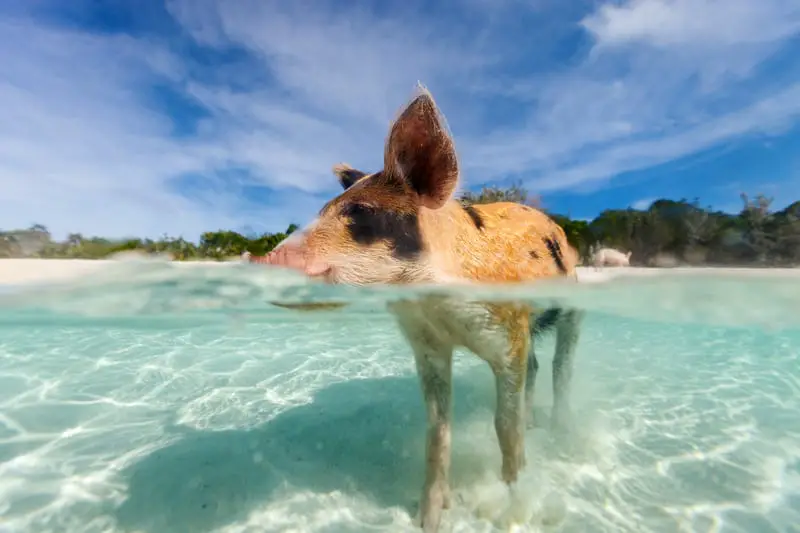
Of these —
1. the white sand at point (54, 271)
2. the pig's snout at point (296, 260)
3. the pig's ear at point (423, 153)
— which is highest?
the pig's ear at point (423, 153)

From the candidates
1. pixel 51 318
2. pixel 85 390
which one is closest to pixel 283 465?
pixel 85 390

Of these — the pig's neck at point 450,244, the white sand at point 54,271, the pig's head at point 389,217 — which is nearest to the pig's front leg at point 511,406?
the pig's neck at point 450,244

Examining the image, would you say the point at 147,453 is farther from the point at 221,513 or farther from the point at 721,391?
the point at 721,391

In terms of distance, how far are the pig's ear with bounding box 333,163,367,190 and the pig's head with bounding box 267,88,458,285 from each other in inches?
28.2

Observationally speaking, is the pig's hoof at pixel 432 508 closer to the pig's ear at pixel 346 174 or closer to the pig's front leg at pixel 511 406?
the pig's front leg at pixel 511 406

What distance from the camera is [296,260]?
104 inches

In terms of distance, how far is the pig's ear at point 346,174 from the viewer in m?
3.76

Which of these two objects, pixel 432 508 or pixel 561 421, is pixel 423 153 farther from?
pixel 561 421

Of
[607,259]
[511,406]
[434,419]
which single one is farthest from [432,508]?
[607,259]

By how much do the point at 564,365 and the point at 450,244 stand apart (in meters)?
3.17

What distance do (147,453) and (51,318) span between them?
19.0 ft

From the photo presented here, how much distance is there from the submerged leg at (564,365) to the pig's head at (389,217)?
10.8ft

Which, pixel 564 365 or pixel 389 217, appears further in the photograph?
pixel 564 365

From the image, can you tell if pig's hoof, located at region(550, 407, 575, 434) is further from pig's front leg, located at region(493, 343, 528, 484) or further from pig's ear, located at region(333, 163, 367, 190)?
pig's ear, located at region(333, 163, 367, 190)
